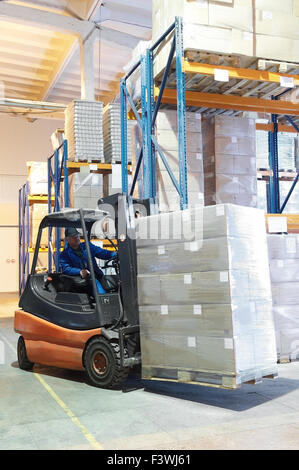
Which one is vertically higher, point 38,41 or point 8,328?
point 38,41

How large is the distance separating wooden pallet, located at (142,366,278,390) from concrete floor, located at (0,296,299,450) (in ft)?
0.64

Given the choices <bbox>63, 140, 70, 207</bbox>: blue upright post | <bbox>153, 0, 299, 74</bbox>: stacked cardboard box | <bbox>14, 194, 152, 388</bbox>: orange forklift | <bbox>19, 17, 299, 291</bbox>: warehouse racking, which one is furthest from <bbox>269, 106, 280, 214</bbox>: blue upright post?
<bbox>63, 140, 70, 207</bbox>: blue upright post

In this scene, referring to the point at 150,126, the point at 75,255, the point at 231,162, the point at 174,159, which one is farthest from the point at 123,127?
the point at 75,255

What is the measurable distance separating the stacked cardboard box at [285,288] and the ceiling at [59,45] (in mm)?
6808

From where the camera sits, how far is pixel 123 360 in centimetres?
474

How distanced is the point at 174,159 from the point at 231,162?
2.44 ft

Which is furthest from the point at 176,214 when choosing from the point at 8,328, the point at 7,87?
the point at 7,87

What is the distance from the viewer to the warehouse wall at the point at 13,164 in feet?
63.3

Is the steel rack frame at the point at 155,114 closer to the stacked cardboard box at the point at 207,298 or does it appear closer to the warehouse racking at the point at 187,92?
the warehouse racking at the point at 187,92

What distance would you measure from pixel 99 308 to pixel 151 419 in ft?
4.47

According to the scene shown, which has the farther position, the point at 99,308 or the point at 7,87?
the point at 7,87
